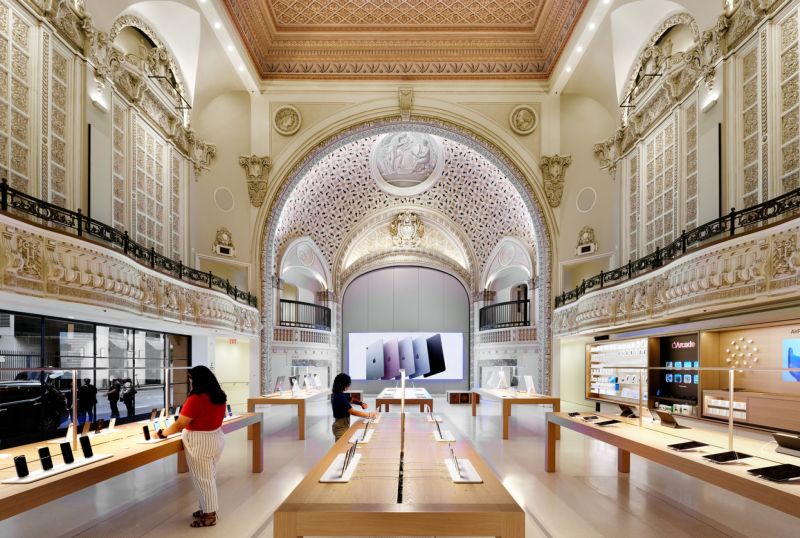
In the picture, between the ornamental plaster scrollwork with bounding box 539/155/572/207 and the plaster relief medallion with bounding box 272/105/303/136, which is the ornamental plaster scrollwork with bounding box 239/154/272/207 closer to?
the plaster relief medallion with bounding box 272/105/303/136

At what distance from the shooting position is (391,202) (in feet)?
76.4

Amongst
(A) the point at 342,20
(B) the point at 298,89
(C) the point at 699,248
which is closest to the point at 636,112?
(C) the point at 699,248

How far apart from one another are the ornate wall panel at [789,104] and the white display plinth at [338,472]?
792cm

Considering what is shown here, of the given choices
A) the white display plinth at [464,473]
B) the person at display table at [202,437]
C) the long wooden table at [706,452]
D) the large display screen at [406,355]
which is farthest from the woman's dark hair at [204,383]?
the large display screen at [406,355]

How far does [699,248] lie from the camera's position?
9.01 metres

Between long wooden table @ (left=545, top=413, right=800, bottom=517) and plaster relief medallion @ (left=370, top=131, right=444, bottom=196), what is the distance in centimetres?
1539

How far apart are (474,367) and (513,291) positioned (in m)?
3.69

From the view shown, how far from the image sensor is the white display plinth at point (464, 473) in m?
3.62

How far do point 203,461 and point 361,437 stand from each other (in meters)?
1.46

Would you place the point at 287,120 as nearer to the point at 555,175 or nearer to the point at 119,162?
the point at 119,162

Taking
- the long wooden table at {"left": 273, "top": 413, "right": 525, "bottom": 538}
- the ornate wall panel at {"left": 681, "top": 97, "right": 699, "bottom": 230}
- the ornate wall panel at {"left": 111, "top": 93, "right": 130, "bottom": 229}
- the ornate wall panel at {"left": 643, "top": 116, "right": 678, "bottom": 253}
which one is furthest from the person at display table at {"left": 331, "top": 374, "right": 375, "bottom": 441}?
the ornate wall panel at {"left": 643, "top": 116, "right": 678, "bottom": 253}

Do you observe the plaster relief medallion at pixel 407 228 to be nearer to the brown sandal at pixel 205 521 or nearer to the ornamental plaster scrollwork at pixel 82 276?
the ornamental plaster scrollwork at pixel 82 276

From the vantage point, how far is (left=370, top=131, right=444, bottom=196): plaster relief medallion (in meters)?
21.3

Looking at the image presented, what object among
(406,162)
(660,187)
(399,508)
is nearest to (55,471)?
(399,508)
